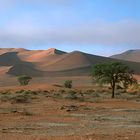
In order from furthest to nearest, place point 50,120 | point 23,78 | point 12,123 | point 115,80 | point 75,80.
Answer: point 75,80
point 23,78
point 115,80
point 50,120
point 12,123

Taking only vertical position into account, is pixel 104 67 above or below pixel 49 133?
above

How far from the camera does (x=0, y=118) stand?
28453mm

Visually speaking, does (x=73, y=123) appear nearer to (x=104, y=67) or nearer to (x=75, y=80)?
(x=104, y=67)

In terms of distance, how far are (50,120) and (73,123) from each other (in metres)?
2.26

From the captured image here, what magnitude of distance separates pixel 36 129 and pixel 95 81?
40.8 m

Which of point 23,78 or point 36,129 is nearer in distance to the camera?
point 36,129

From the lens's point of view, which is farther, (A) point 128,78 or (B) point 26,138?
(A) point 128,78

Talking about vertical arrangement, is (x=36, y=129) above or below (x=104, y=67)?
below

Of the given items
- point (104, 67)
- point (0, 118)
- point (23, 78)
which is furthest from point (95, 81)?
point (23, 78)

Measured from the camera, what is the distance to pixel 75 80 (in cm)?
16762

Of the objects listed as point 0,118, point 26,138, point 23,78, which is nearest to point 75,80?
point 23,78

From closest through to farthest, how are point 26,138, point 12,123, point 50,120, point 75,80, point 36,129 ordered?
1. point 26,138
2. point 36,129
3. point 12,123
4. point 50,120
5. point 75,80

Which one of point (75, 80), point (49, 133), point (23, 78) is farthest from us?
point (75, 80)

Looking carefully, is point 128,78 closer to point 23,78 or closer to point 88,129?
point 88,129
